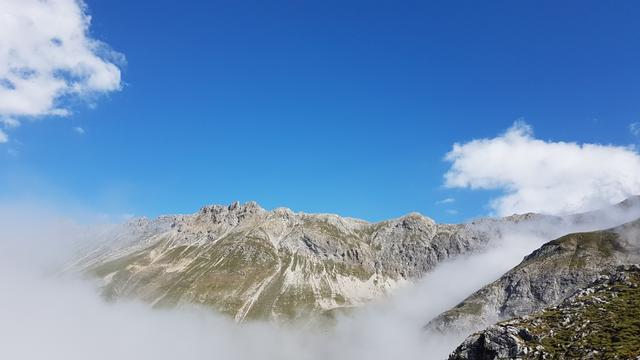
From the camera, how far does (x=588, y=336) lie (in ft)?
238

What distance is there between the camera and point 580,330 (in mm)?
74500

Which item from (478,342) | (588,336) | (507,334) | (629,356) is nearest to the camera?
(629,356)

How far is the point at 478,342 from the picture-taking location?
3285 inches

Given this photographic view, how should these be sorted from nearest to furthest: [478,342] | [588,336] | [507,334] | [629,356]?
1. [629,356]
2. [588,336]
3. [507,334]
4. [478,342]

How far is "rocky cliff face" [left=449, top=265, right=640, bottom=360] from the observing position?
2729 inches

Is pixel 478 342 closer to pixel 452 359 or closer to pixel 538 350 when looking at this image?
pixel 452 359

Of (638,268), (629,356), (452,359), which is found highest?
(638,268)

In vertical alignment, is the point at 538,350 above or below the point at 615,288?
below

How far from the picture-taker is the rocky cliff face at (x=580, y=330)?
69312 mm

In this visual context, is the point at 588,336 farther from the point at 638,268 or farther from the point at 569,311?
the point at 638,268

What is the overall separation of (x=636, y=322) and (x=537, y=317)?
13.6 m

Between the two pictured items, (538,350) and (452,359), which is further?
(452,359)

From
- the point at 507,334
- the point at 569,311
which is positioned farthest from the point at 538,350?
the point at 569,311

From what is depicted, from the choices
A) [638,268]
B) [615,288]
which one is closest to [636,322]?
[615,288]
